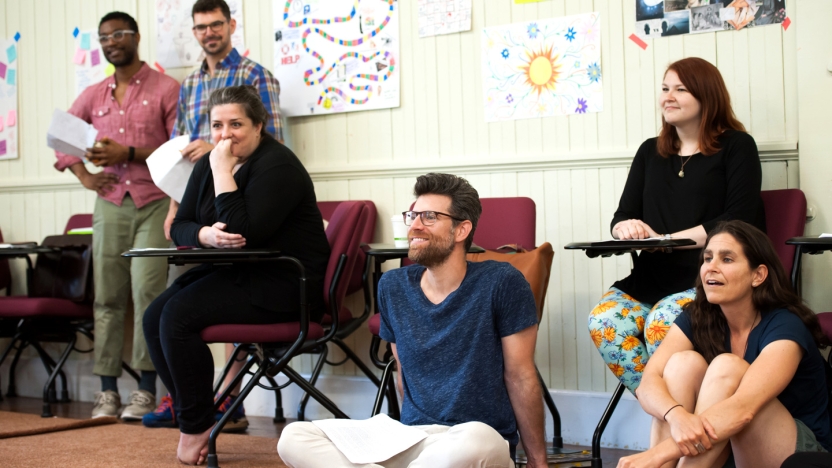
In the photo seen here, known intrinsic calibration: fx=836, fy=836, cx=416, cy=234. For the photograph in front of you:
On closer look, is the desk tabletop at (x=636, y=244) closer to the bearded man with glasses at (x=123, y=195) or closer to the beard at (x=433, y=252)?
the beard at (x=433, y=252)

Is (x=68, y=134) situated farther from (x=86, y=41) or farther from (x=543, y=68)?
(x=543, y=68)

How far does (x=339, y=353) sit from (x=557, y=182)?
4.28 ft

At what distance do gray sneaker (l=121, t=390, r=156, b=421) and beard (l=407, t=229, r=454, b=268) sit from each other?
217cm

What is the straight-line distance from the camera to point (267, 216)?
9.62 ft

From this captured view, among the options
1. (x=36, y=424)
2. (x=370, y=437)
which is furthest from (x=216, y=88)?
(x=370, y=437)

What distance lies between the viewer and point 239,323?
290cm

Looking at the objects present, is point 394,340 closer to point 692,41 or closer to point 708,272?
point 708,272

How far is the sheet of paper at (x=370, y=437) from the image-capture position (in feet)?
6.40

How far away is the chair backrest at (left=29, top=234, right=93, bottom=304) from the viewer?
416 centimetres

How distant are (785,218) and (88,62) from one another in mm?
3575

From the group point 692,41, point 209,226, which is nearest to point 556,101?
point 692,41

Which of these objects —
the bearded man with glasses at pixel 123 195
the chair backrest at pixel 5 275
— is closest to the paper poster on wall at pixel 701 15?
the bearded man with glasses at pixel 123 195

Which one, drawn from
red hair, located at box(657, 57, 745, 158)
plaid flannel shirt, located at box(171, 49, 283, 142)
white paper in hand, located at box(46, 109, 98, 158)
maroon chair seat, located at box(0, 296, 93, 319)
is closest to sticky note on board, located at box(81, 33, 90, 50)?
white paper in hand, located at box(46, 109, 98, 158)

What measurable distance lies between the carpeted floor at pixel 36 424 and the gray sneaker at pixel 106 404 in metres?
0.18
